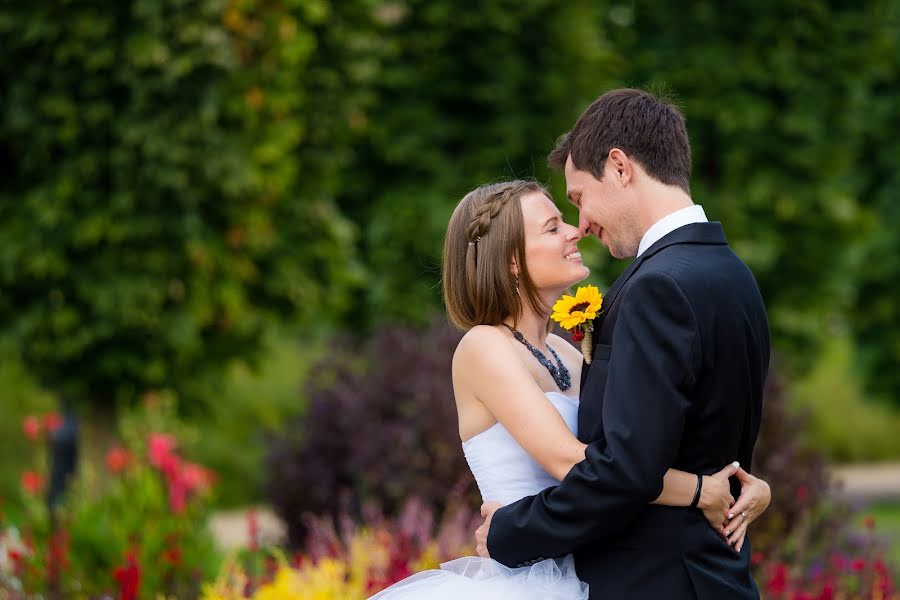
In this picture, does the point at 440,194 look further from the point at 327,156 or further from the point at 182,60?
the point at 182,60

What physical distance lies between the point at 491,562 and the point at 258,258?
6.58 meters

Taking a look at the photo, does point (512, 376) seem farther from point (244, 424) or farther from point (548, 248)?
point (244, 424)

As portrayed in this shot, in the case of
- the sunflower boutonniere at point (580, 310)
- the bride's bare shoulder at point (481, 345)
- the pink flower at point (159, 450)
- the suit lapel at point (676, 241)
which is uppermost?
the suit lapel at point (676, 241)

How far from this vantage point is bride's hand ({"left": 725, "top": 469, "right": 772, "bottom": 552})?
3041 mm

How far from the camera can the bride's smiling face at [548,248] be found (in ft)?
11.2

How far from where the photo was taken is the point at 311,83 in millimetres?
9664

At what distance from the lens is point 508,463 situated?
3264 millimetres

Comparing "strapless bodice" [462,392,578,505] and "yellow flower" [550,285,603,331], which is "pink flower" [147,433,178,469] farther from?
"yellow flower" [550,285,603,331]

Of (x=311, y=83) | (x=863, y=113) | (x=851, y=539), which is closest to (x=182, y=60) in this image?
(x=311, y=83)

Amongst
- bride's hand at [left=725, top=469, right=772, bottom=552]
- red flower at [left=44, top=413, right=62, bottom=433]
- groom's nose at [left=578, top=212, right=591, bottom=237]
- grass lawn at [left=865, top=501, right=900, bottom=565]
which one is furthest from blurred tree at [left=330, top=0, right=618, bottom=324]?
bride's hand at [left=725, top=469, right=772, bottom=552]

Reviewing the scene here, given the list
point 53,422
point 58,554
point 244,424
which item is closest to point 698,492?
point 58,554

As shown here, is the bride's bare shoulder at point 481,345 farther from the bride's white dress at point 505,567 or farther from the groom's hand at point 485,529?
the groom's hand at point 485,529

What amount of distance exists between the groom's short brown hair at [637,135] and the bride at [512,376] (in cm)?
35

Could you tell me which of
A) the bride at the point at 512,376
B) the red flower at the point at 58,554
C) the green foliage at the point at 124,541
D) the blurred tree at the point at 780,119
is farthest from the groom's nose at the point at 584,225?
the blurred tree at the point at 780,119
